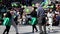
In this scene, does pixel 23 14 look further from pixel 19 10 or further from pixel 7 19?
pixel 7 19

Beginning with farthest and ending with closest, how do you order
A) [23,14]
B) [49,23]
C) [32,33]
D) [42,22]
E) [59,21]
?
[23,14], [59,21], [49,23], [32,33], [42,22]

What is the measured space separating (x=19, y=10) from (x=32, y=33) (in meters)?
7.33

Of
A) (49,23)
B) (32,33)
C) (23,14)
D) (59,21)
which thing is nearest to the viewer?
(32,33)

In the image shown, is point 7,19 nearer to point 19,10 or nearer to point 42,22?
point 42,22

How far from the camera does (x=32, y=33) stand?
15680 mm

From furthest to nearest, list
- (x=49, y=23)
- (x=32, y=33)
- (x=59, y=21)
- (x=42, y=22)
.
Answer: (x=59, y=21), (x=49, y=23), (x=32, y=33), (x=42, y=22)

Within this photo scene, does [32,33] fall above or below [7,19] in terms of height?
below

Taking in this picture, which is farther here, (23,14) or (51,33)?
(23,14)

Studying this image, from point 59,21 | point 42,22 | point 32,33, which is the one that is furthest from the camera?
point 59,21

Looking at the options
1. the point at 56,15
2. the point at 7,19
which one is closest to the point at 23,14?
the point at 56,15

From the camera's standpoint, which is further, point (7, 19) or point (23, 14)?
point (23, 14)

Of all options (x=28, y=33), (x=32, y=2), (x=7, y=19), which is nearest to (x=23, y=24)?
(x=28, y=33)

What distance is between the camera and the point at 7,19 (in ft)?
46.2

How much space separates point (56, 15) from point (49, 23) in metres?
1.73
